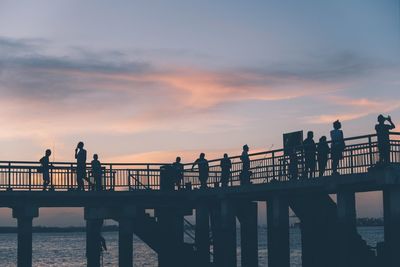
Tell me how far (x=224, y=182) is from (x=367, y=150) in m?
10.3

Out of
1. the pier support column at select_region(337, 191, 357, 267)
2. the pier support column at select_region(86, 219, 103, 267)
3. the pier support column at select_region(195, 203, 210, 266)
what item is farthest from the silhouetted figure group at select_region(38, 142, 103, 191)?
the pier support column at select_region(337, 191, 357, 267)

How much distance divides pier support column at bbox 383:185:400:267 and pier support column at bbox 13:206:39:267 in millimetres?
16016

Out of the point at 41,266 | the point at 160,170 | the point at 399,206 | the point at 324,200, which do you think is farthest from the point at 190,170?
the point at 41,266

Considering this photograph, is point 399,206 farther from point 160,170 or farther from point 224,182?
point 160,170

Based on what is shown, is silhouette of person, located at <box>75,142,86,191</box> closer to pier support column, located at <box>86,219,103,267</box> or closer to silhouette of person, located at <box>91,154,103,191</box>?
silhouette of person, located at <box>91,154,103,191</box>

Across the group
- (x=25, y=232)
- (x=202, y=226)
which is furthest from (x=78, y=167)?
(x=202, y=226)

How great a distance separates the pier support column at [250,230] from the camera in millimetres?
41000

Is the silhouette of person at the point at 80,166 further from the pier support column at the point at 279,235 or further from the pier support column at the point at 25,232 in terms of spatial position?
the pier support column at the point at 279,235

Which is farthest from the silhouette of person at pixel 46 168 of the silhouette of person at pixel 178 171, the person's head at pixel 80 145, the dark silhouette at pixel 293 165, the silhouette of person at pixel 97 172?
the dark silhouette at pixel 293 165

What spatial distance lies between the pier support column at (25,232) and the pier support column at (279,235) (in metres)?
10.3

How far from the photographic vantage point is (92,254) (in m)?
41.8

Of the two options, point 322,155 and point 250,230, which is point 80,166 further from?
point 322,155

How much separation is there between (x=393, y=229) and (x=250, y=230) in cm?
1427

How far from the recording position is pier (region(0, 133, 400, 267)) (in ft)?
98.1
